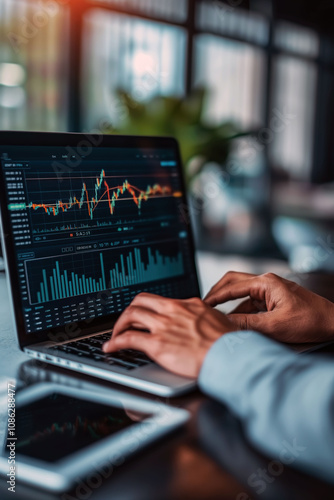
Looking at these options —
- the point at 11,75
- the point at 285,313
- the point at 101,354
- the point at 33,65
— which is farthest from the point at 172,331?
the point at 33,65

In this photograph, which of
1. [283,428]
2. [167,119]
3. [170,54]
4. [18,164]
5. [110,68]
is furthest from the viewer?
[170,54]

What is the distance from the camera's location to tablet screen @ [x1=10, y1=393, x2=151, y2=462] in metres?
0.58

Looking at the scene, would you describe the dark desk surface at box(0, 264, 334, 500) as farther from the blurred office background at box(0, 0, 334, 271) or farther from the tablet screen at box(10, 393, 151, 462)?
the blurred office background at box(0, 0, 334, 271)

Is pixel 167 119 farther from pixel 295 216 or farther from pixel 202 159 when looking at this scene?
pixel 295 216

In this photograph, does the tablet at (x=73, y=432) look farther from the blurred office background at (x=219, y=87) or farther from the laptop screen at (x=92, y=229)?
the blurred office background at (x=219, y=87)

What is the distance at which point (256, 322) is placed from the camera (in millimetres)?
944

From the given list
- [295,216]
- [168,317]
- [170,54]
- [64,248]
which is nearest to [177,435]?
[168,317]

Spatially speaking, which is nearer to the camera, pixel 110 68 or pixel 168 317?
pixel 168 317

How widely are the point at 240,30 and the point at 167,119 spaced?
12.5 ft

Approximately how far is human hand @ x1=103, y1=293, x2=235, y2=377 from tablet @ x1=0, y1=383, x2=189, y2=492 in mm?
73

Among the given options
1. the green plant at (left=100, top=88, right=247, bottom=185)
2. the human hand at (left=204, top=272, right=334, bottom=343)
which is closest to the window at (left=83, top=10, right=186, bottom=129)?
the green plant at (left=100, top=88, right=247, bottom=185)

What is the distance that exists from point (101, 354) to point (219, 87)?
20.8ft

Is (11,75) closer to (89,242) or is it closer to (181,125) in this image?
(181,125)

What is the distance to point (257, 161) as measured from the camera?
768cm
